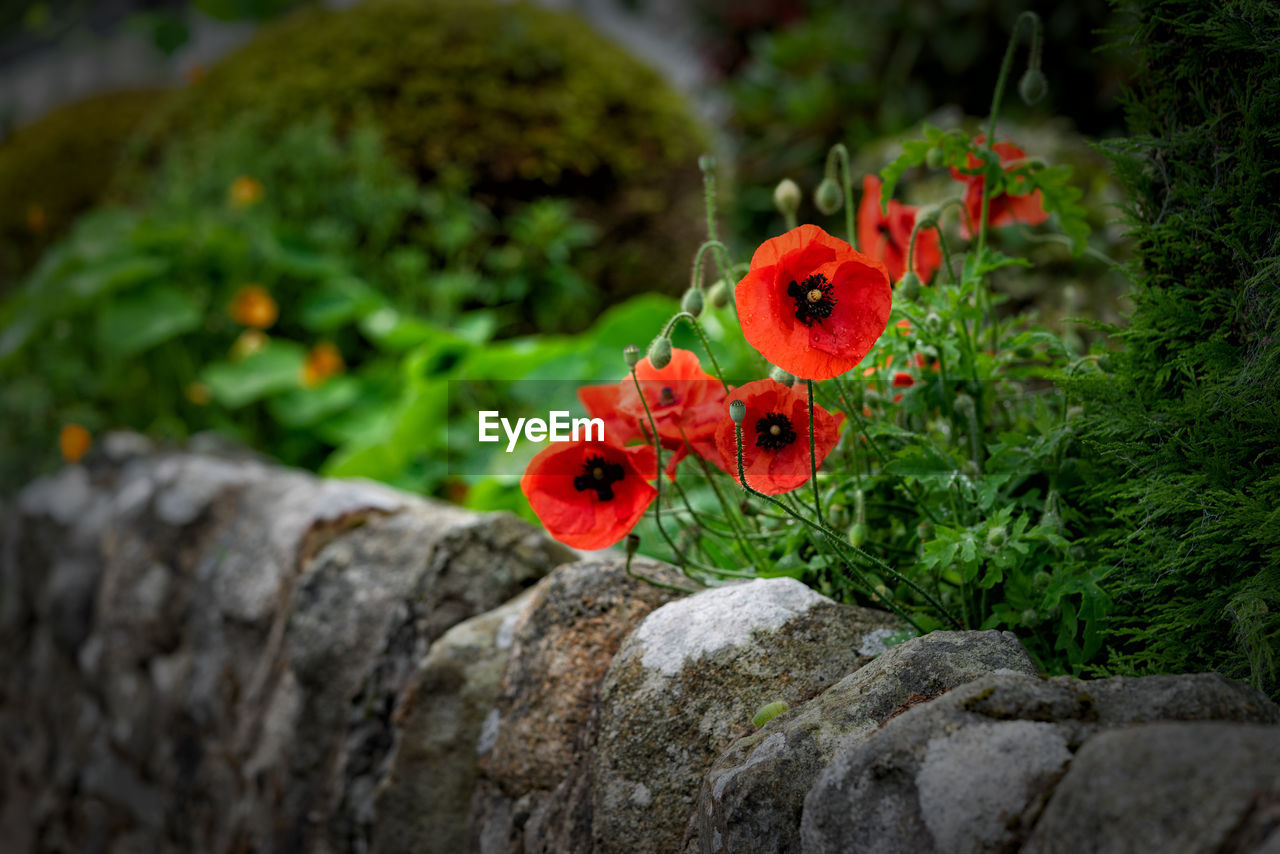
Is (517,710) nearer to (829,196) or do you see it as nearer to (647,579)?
(647,579)

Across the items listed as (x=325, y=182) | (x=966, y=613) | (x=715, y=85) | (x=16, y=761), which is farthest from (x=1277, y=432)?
(x=715, y=85)

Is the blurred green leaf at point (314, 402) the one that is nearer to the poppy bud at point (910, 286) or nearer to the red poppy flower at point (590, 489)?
the red poppy flower at point (590, 489)

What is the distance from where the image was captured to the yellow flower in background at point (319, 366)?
2.88 m

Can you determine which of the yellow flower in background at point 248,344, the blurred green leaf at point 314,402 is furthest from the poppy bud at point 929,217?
the yellow flower in background at point 248,344

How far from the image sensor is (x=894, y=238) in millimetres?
1219

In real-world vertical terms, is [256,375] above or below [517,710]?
below

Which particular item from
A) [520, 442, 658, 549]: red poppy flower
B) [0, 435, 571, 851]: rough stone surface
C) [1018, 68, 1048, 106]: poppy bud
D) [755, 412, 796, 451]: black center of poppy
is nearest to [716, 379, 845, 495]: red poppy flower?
[755, 412, 796, 451]: black center of poppy

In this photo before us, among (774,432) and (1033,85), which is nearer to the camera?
(774,432)

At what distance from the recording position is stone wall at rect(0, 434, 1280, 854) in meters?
0.62

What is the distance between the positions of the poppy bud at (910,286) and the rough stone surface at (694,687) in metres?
0.33

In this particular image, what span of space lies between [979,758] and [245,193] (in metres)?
2.96

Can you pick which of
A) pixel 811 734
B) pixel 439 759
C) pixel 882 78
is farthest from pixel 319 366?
pixel 882 78

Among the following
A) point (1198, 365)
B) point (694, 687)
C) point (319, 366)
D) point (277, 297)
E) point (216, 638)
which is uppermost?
point (1198, 365)

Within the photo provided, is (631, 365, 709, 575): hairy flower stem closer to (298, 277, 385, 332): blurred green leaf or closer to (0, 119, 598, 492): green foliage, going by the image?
(0, 119, 598, 492): green foliage
